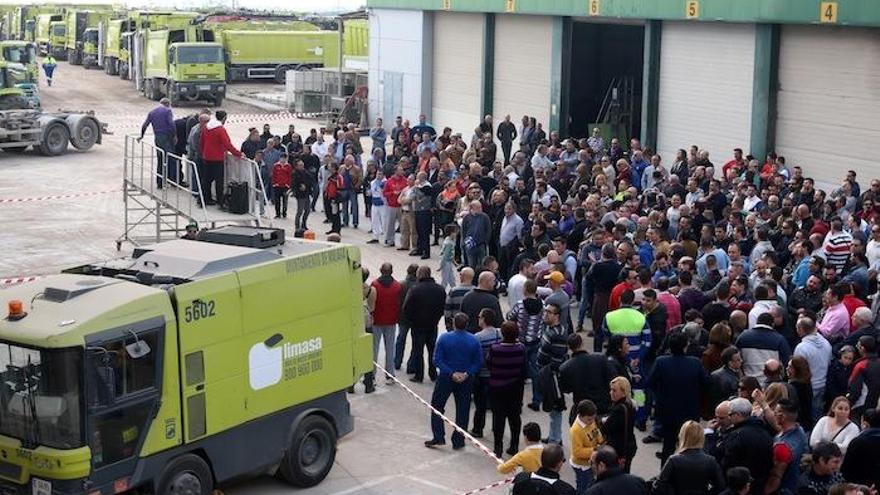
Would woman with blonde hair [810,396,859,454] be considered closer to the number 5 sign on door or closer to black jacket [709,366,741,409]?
black jacket [709,366,741,409]

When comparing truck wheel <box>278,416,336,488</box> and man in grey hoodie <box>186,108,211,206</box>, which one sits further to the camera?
man in grey hoodie <box>186,108,211,206</box>

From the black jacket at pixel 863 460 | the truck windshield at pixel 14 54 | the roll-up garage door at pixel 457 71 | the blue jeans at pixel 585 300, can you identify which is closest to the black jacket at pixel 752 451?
the black jacket at pixel 863 460

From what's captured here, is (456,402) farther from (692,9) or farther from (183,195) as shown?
(692,9)

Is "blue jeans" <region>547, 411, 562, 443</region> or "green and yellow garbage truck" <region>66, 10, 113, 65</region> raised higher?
"green and yellow garbage truck" <region>66, 10, 113, 65</region>

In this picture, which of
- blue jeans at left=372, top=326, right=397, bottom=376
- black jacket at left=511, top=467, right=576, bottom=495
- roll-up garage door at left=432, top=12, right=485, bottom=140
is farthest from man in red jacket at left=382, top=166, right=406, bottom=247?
black jacket at left=511, top=467, right=576, bottom=495

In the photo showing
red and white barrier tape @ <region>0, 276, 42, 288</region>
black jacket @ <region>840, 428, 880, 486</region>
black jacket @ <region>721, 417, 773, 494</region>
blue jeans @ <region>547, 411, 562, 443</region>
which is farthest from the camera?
red and white barrier tape @ <region>0, 276, 42, 288</region>

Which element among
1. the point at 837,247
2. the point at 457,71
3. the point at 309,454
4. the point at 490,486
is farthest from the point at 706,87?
the point at 309,454

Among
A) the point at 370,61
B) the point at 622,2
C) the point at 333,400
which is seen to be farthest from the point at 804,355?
the point at 370,61

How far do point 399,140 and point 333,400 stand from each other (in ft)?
62.2

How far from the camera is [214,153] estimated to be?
22.7 m

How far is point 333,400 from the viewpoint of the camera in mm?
14516

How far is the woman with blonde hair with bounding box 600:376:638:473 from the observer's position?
12391 mm

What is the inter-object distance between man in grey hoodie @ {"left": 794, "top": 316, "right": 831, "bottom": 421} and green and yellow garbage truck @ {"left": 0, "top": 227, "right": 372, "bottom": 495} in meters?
4.69

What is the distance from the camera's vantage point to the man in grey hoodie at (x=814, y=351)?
14250 mm
